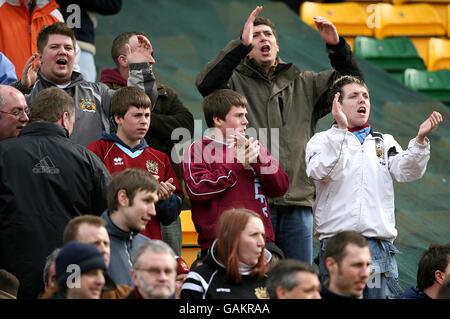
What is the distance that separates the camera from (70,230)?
619 cm

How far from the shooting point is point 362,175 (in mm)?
7367

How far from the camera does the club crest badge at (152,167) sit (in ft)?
24.0

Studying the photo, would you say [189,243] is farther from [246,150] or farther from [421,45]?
[421,45]

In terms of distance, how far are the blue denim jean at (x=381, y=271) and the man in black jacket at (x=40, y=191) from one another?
1.39 m

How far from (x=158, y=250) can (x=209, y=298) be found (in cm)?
57

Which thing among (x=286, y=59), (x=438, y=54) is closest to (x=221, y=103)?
(x=286, y=59)

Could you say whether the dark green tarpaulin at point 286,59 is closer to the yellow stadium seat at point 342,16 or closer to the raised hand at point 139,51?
the yellow stadium seat at point 342,16

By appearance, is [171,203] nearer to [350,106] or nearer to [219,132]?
[219,132]

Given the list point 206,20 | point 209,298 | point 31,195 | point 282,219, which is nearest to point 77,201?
point 31,195

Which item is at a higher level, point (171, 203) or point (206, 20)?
point (206, 20)

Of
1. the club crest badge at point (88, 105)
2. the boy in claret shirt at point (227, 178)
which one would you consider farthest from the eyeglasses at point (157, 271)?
the club crest badge at point (88, 105)

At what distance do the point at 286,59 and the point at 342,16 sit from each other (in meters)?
2.23

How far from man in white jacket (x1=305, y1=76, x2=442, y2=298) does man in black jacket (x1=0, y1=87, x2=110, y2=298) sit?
133 cm

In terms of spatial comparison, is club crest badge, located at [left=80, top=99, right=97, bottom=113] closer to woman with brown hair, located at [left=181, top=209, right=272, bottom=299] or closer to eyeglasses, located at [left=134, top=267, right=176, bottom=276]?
woman with brown hair, located at [left=181, top=209, right=272, bottom=299]
